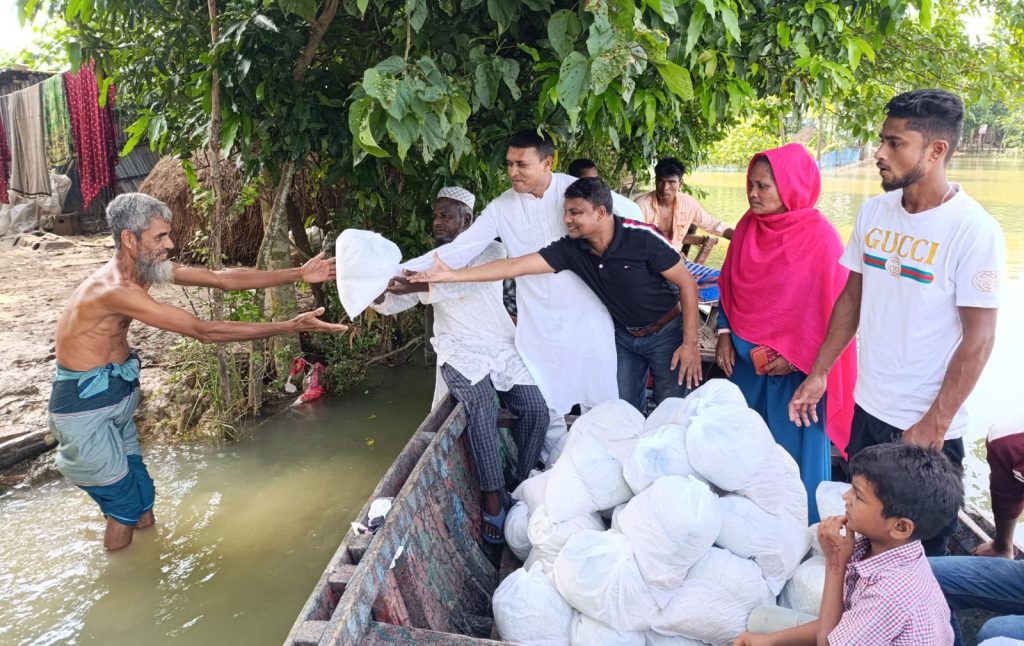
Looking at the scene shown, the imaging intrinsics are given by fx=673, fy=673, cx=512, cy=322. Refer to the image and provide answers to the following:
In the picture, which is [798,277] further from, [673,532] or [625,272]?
[673,532]

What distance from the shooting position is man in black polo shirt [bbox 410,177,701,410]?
2660 millimetres

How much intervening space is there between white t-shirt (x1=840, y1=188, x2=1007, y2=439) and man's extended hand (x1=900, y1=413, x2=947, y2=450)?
0.24ft

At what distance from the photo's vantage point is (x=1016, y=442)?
2.11 m

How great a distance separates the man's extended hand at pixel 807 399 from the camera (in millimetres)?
2402

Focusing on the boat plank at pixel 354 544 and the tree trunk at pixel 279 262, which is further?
the tree trunk at pixel 279 262

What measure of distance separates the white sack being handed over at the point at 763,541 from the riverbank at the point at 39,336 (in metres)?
4.00

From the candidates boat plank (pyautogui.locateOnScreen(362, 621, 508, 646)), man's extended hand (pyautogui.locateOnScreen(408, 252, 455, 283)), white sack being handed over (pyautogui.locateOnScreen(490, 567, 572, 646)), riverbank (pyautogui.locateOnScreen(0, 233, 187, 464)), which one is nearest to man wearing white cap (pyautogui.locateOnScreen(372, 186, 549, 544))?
man's extended hand (pyautogui.locateOnScreen(408, 252, 455, 283))

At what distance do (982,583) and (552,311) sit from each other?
175 centimetres

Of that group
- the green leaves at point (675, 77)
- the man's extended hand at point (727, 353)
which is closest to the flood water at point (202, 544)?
the man's extended hand at point (727, 353)

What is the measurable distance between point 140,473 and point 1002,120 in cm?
3378

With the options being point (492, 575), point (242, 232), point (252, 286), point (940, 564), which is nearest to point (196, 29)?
point (252, 286)

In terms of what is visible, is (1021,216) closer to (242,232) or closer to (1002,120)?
(242,232)

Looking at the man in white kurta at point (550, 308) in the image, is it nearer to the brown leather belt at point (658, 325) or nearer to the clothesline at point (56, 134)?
the brown leather belt at point (658, 325)

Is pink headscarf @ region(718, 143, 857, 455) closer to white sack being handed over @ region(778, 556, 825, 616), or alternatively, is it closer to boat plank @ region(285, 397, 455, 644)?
white sack being handed over @ region(778, 556, 825, 616)
